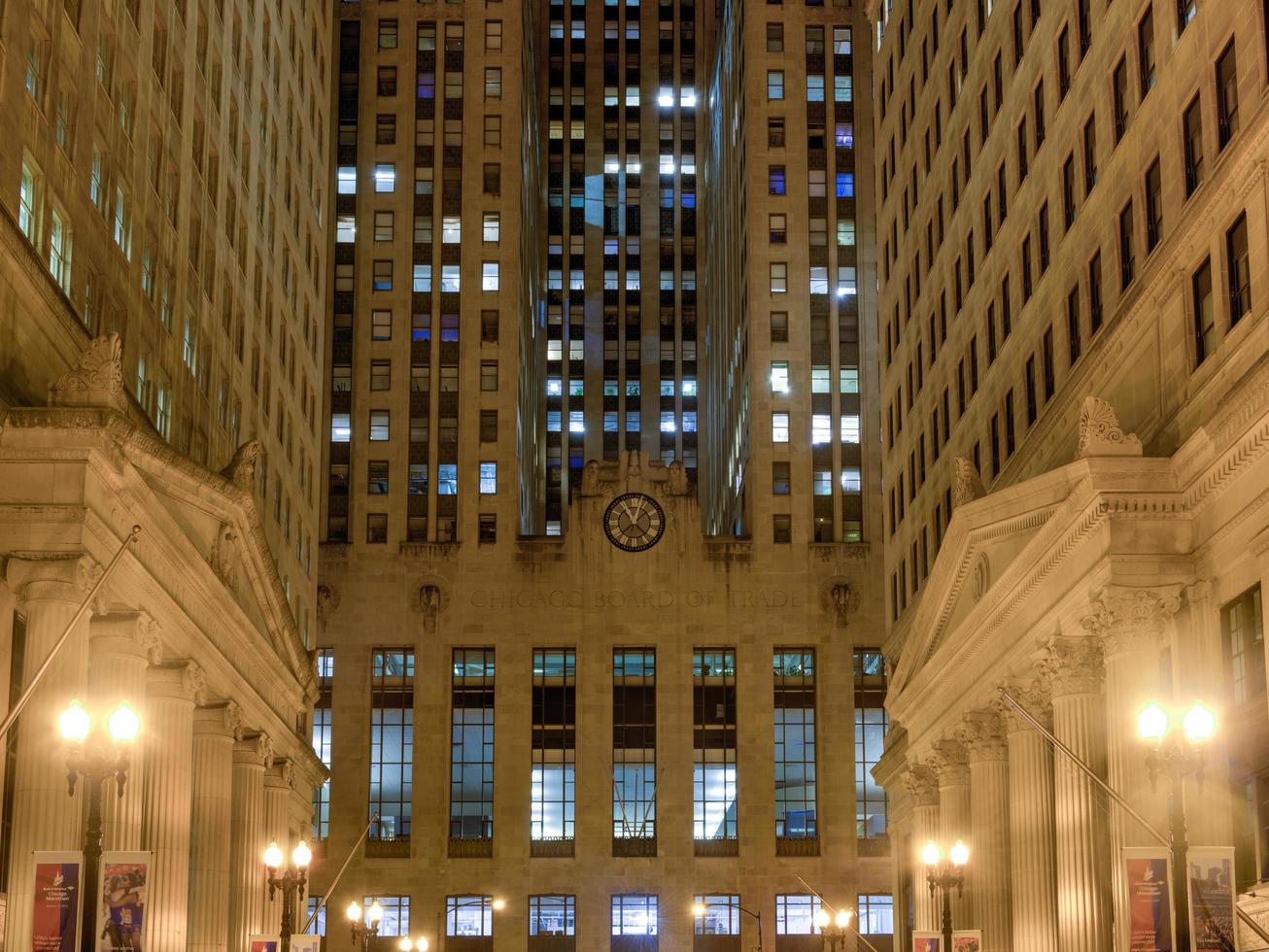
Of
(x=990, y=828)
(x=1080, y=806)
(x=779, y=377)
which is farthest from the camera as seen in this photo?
(x=779, y=377)

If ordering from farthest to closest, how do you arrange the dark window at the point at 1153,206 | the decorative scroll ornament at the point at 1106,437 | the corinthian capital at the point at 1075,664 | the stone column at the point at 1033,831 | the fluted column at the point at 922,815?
the fluted column at the point at 922,815 → the stone column at the point at 1033,831 → the corinthian capital at the point at 1075,664 → the dark window at the point at 1153,206 → the decorative scroll ornament at the point at 1106,437

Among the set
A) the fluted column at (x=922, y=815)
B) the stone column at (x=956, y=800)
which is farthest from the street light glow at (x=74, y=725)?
the fluted column at (x=922, y=815)

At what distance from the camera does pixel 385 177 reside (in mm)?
115375

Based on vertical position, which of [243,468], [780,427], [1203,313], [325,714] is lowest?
[325,714]

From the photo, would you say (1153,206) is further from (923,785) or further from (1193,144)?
(923,785)

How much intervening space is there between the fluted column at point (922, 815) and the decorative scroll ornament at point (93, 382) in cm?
3836

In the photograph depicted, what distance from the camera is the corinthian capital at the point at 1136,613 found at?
40219 millimetres

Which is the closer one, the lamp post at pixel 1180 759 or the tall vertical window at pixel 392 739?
the lamp post at pixel 1180 759

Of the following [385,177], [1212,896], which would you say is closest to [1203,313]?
[1212,896]

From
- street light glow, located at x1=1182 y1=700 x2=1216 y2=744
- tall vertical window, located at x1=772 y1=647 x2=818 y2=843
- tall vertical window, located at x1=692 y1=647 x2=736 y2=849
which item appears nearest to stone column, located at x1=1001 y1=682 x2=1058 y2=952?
street light glow, located at x1=1182 y1=700 x2=1216 y2=744

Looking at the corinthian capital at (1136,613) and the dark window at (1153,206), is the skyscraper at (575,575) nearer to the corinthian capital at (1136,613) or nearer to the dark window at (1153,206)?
the corinthian capital at (1136,613)

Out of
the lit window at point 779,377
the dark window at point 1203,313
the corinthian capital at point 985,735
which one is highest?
the lit window at point 779,377

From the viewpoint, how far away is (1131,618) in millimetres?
40656

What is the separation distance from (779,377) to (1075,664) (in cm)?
6672
